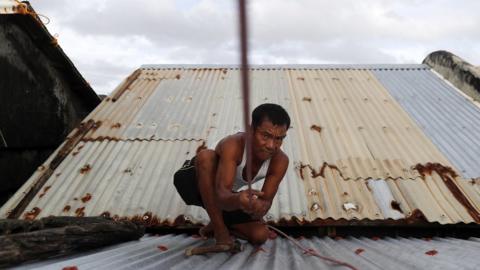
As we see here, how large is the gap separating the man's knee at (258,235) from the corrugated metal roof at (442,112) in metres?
2.35

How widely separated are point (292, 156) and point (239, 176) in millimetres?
1932

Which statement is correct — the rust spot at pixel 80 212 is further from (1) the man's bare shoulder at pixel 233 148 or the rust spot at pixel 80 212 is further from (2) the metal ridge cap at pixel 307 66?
(2) the metal ridge cap at pixel 307 66

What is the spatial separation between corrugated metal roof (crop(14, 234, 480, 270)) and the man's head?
0.68 m

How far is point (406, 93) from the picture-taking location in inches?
253

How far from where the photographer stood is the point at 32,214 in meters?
3.98

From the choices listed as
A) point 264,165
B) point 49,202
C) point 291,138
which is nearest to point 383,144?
point 291,138

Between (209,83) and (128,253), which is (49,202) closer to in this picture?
(128,253)

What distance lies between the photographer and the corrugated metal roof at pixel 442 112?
468 cm

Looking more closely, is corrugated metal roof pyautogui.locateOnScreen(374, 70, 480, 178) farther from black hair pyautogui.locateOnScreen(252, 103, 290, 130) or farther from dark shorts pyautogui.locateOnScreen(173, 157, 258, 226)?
black hair pyautogui.locateOnScreen(252, 103, 290, 130)

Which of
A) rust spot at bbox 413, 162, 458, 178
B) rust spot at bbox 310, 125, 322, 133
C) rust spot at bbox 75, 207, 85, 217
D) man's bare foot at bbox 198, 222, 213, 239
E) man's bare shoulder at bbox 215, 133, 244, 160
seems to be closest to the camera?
man's bare shoulder at bbox 215, 133, 244, 160

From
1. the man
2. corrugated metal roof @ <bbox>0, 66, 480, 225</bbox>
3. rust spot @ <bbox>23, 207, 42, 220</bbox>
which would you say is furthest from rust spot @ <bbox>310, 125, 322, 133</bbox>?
rust spot @ <bbox>23, 207, 42, 220</bbox>

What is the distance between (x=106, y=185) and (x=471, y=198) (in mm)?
3416

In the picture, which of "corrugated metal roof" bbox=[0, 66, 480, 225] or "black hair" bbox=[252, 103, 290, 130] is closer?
"black hair" bbox=[252, 103, 290, 130]

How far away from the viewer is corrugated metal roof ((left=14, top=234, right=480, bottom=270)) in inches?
85.4
